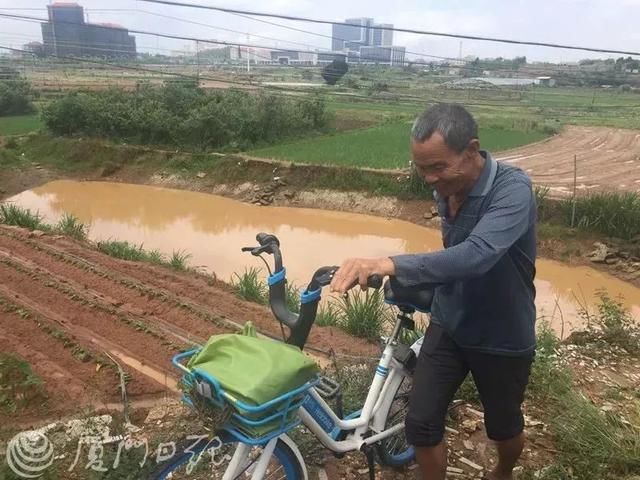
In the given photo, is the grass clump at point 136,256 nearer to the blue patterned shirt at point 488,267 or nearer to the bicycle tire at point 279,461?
the bicycle tire at point 279,461

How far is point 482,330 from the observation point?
1951 millimetres

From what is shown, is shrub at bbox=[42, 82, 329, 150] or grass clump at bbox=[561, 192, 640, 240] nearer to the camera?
grass clump at bbox=[561, 192, 640, 240]

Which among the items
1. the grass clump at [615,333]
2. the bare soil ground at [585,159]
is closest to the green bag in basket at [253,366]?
the grass clump at [615,333]

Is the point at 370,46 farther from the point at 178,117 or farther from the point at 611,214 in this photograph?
the point at 178,117

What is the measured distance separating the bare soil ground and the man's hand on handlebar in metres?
12.0

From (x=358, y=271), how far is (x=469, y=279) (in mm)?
384

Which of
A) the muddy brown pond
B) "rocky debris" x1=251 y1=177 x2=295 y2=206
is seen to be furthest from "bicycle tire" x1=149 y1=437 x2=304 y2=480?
"rocky debris" x1=251 y1=177 x2=295 y2=206

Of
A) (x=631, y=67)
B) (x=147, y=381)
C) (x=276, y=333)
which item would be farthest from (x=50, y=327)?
(x=631, y=67)

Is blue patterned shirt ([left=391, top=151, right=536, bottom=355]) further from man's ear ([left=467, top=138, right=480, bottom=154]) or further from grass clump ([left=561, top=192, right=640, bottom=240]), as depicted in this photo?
grass clump ([left=561, top=192, right=640, bottom=240])

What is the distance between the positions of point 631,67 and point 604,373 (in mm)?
20139

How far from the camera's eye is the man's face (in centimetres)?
172

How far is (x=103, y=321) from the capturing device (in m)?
5.73

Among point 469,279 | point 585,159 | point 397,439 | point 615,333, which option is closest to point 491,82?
point 585,159

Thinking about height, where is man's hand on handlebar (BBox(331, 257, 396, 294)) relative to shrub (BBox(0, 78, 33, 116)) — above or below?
above
